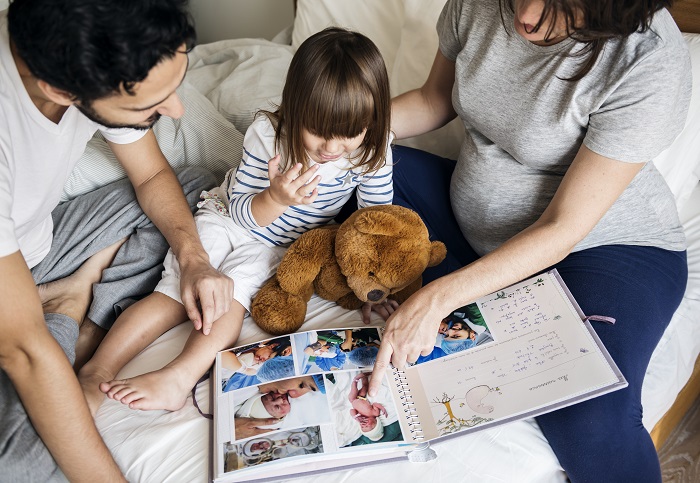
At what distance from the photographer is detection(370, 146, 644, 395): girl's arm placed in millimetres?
1017

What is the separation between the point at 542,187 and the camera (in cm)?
117

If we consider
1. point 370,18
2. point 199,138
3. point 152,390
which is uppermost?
point 370,18

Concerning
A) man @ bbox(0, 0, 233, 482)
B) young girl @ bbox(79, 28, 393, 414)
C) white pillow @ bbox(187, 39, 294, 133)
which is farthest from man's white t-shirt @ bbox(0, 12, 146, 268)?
white pillow @ bbox(187, 39, 294, 133)

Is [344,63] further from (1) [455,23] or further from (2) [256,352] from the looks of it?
(2) [256,352]

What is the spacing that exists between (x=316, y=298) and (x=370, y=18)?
0.82 m

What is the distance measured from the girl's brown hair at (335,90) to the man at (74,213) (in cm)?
23

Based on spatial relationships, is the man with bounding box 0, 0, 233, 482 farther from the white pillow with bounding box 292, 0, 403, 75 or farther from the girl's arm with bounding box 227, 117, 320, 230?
the white pillow with bounding box 292, 0, 403, 75

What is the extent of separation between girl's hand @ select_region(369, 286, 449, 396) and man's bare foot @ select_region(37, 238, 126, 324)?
23.4 inches

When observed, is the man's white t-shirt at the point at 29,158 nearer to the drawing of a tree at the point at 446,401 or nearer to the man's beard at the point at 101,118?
the man's beard at the point at 101,118

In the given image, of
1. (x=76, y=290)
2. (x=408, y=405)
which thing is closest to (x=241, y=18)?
(x=76, y=290)

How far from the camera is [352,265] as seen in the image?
3.60 feet

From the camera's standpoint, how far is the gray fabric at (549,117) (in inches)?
38.8

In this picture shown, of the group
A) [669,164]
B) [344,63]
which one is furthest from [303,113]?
[669,164]

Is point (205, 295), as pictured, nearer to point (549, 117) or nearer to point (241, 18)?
point (549, 117)
